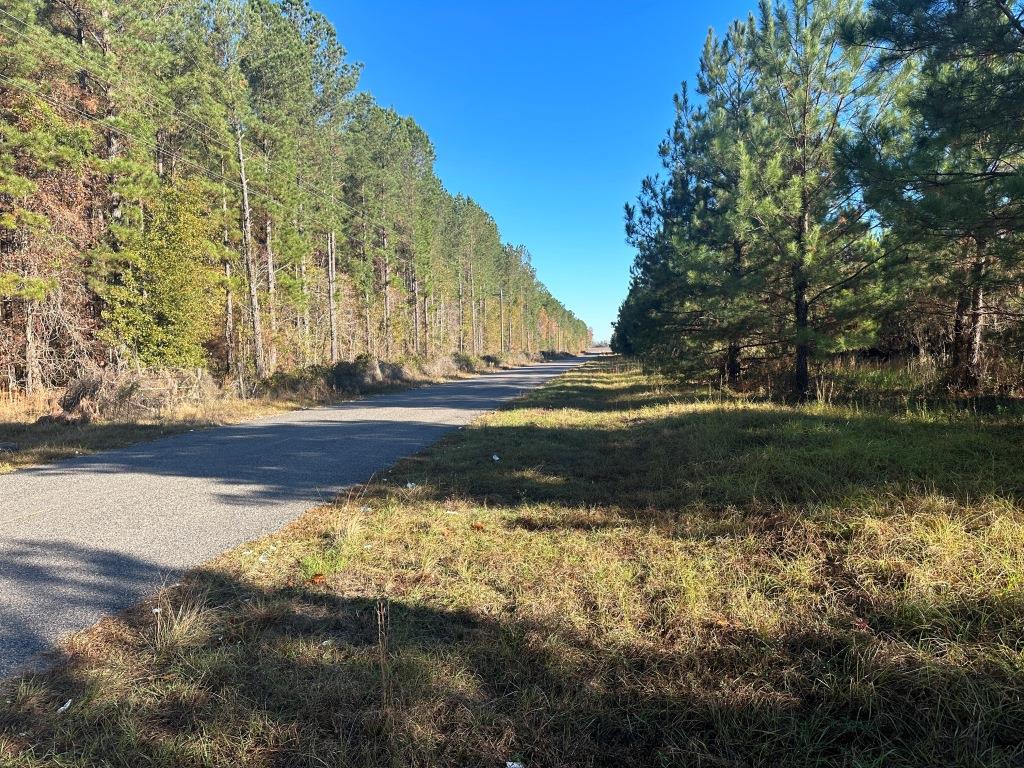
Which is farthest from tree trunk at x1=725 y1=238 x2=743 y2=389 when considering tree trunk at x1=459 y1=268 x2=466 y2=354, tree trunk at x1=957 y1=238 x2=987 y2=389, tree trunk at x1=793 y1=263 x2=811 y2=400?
tree trunk at x1=459 y1=268 x2=466 y2=354

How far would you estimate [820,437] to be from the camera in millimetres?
5895

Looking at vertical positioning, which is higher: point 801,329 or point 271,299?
point 271,299

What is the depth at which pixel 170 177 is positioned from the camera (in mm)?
17500

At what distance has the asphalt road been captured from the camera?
9.96 ft

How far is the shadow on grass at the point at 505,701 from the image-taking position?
187 cm

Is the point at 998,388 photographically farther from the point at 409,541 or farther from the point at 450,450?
the point at 409,541

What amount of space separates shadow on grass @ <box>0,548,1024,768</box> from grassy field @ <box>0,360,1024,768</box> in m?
Result: 0.01

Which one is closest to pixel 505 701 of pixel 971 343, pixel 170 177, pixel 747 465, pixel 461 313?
pixel 747 465

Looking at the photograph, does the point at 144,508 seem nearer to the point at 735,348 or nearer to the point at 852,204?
the point at 852,204

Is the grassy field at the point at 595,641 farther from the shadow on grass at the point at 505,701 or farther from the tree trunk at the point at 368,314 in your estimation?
the tree trunk at the point at 368,314

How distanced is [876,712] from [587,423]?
7765 millimetres

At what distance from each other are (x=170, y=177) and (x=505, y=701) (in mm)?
21275

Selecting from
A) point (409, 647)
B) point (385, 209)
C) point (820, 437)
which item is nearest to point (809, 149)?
point (820, 437)

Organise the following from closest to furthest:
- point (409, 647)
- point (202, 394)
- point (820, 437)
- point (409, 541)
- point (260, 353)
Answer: point (409, 647) → point (409, 541) → point (820, 437) → point (202, 394) → point (260, 353)
